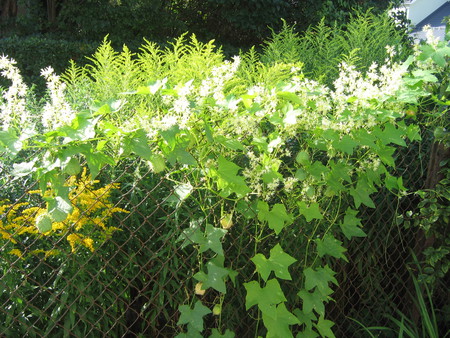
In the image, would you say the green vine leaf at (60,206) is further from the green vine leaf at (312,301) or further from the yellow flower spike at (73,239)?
the green vine leaf at (312,301)

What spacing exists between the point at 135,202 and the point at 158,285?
35cm

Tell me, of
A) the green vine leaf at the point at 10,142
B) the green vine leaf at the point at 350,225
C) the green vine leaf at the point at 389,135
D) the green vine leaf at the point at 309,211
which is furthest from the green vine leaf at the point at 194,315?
the green vine leaf at the point at 389,135

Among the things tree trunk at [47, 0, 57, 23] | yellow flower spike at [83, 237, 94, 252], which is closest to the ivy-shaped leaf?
yellow flower spike at [83, 237, 94, 252]

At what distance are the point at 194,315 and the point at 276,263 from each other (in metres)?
0.36

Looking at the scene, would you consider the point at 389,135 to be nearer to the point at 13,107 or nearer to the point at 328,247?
the point at 328,247

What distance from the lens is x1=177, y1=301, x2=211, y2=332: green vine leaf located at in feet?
6.57

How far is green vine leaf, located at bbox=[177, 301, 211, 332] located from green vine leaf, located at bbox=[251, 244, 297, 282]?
0.25 metres

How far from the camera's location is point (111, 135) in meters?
1.78

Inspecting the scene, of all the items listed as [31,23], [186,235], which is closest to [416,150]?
[186,235]

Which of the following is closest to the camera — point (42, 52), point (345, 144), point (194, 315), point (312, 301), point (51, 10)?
point (194, 315)

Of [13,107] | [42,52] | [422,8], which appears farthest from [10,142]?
[422,8]

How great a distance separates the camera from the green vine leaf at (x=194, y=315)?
6.57 feet

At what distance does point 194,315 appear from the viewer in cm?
202

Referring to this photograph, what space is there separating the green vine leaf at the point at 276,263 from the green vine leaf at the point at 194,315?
25 cm
